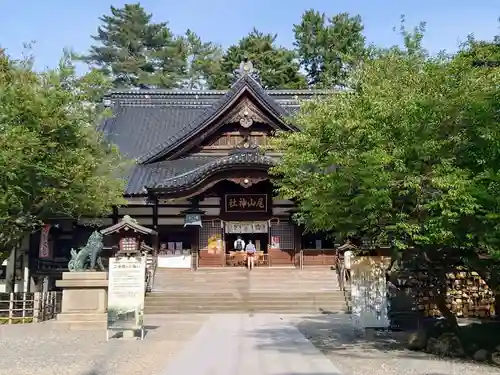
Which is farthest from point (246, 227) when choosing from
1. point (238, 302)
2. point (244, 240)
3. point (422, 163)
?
point (422, 163)

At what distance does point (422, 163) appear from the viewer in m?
10.1

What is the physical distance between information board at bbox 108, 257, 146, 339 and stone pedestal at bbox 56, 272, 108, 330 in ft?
9.83

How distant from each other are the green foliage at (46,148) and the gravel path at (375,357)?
28.3 ft

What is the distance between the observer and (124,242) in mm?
25344

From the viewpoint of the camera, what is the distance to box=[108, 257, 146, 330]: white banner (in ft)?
42.9

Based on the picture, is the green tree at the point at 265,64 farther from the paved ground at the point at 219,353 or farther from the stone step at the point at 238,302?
the paved ground at the point at 219,353

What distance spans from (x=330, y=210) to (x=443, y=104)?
111 inches

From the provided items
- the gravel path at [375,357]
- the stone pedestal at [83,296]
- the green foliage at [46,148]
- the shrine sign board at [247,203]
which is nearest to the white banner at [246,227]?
the shrine sign board at [247,203]

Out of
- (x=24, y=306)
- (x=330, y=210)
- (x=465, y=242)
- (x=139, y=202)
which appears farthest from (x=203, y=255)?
(x=465, y=242)

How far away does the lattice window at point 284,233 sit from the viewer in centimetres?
2920

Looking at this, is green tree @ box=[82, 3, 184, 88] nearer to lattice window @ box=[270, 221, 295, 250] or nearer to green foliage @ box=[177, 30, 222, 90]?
green foliage @ box=[177, 30, 222, 90]

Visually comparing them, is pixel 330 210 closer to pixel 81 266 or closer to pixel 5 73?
pixel 81 266

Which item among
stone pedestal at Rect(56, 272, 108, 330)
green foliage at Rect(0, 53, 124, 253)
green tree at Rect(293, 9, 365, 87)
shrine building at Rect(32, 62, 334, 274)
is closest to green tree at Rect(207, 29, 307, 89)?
green tree at Rect(293, 9, 365, 87)

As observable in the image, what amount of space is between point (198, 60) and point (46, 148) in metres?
46.1
